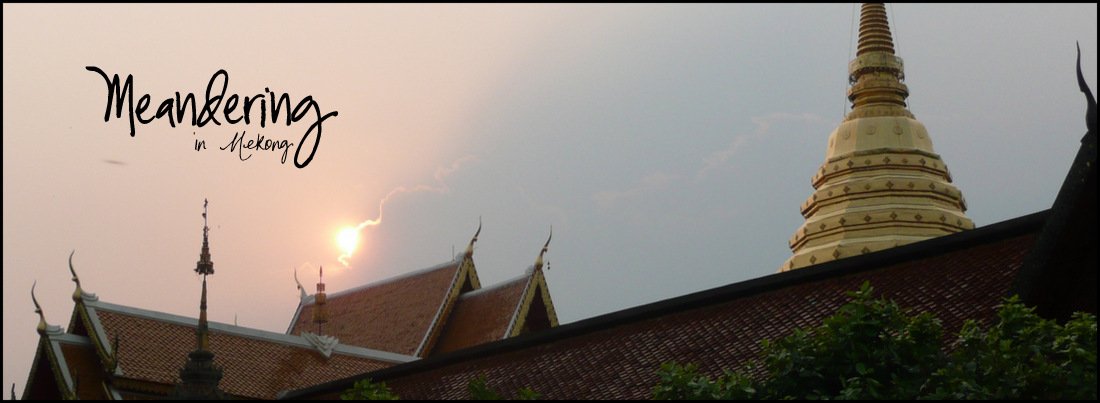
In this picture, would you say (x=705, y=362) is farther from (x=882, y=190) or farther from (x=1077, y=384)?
(x=882, y=190)

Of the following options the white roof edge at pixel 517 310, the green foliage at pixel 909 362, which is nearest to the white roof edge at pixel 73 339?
the white roof edge at pixel 517 310

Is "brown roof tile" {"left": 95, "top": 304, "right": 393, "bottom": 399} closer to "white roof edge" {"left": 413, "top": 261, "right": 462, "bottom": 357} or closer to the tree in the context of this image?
"white roof edge" {"left": 413, "top": 261, "right": 462, "bottom": 357}

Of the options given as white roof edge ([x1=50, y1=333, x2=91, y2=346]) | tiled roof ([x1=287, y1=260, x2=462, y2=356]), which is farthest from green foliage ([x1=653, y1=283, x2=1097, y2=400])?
Result: tiled roof ([x1=287, y1=260, x2=462, y2=356])

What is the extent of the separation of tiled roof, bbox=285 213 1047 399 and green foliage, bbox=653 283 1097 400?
5.34 feet

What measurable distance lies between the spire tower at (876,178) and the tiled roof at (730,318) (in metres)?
13.3

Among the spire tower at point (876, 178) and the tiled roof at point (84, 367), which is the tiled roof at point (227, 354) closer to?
the tiled roof at point (84, 367)

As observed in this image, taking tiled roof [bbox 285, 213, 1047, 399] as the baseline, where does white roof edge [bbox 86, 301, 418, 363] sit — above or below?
above

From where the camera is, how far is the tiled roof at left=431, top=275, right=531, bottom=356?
80.7 ft

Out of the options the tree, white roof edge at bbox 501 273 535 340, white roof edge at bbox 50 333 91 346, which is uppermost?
white roof edge at bbox 501 273 535 340

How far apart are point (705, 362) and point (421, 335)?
1448 cm

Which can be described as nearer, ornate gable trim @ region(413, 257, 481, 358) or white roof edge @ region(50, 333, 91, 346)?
white roof edge @ region(50, 333, 91, 346)

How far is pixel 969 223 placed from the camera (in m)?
25.7

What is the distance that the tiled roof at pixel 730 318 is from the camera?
10414mm

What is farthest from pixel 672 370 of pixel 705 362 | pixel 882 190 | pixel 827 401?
pixel 882 190
